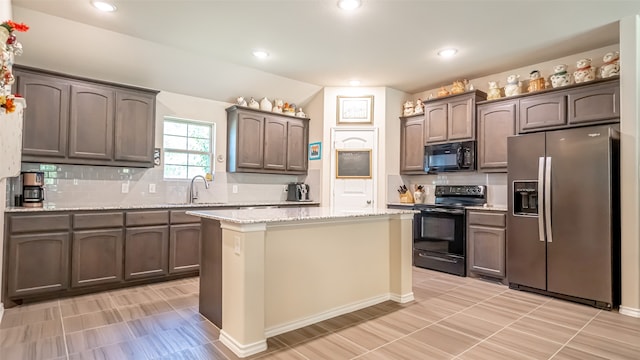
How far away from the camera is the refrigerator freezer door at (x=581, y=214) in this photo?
3.16 m

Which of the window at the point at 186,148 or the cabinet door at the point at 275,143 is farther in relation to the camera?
the cabinet door at the point at 275,143

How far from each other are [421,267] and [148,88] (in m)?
4.44

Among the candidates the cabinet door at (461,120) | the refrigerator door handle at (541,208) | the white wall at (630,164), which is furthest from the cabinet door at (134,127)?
the white wall at (630,164)

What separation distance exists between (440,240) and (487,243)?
0.63 m

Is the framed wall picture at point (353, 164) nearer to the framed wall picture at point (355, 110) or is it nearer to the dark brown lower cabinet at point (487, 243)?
the framed wall picture at point (355, 110)

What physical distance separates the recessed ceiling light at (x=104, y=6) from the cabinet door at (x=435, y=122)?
411 centimetres

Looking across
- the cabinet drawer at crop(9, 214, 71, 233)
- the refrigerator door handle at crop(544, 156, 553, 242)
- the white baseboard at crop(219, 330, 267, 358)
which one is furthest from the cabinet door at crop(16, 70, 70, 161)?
the refrigerator door handle at crop(544, 156, 553, 242)

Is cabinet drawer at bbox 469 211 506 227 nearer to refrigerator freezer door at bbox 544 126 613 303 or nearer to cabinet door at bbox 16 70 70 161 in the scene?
refrigerator freezer door at bbox 544 126 613 303

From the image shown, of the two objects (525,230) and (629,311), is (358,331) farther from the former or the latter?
(629,311)

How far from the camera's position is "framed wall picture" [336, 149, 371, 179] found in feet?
17.5

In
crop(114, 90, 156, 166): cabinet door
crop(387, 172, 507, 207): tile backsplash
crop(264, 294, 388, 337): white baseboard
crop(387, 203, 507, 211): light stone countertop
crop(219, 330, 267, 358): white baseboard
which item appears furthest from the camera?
crop(387, 172, 507, 207): tile backsplash

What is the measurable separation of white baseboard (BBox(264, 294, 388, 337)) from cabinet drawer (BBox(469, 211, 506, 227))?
1681mm

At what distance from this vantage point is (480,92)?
4.69 meters

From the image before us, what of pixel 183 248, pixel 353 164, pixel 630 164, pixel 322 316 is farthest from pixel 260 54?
pixel 630 164
